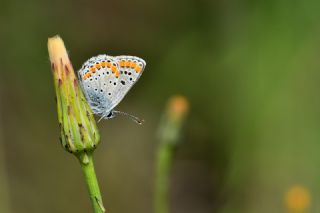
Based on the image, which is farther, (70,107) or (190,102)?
(190,102)

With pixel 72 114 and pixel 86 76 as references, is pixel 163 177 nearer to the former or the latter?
pixel 86 76

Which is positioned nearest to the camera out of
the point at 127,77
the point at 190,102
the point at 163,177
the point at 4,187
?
the point at 127,77

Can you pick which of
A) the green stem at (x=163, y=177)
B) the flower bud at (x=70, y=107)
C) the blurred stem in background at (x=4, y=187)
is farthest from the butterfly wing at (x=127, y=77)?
the blurred stem in background at (x=4, y=187)

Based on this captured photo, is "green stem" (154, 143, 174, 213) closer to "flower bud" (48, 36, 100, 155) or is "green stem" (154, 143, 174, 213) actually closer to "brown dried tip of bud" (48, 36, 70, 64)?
"flower bud" (48, 36, 100, 155)

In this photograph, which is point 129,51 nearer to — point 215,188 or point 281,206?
point 215,188

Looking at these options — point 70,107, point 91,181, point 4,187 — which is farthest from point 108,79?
point 4,187

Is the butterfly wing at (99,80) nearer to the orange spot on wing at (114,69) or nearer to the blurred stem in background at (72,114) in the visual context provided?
the orange spot on wing at (114,69)

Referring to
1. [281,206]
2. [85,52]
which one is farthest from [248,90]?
[85,52]
